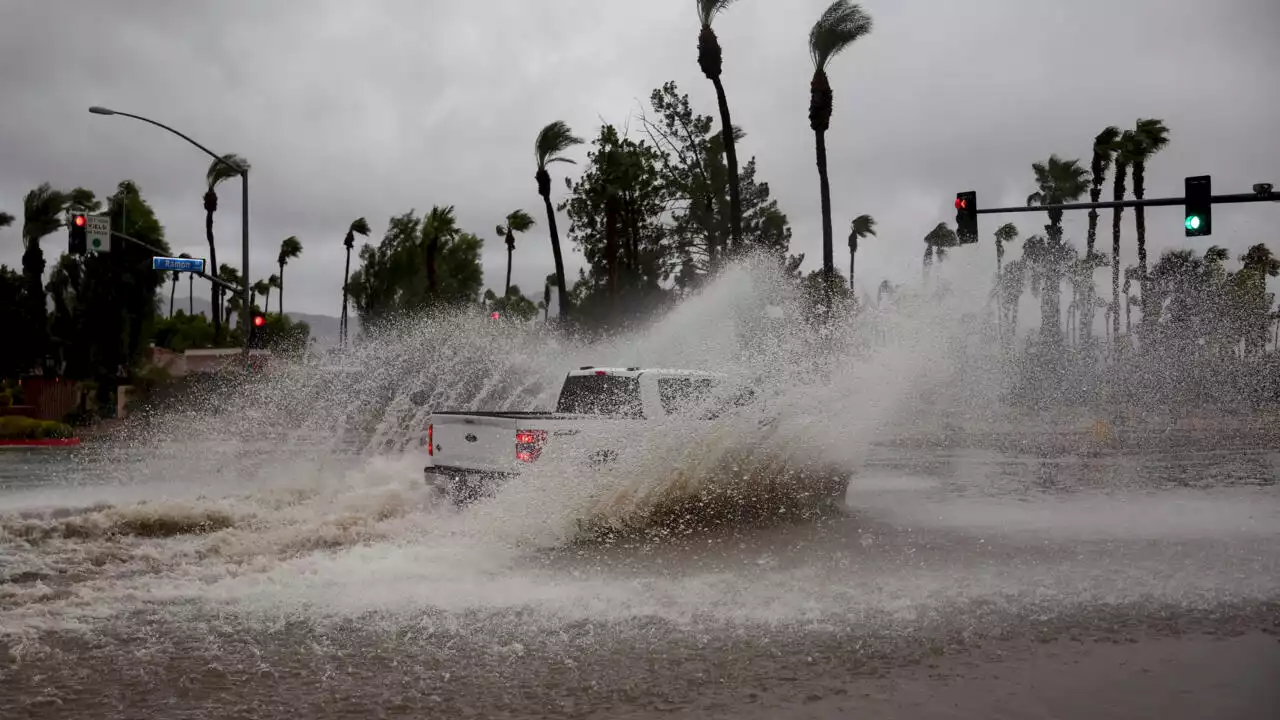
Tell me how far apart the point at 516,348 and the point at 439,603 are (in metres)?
26.8

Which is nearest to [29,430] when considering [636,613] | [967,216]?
[967,216]

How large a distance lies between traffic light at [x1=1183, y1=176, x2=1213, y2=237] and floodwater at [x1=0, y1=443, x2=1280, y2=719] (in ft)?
33.7

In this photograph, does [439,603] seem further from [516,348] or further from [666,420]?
[516,348]

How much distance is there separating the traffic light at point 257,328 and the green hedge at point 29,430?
23.6 ft

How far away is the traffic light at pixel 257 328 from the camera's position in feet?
97.2

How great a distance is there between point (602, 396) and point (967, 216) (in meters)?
14.2

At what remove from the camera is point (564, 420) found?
11031mm

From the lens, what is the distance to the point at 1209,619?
7.23m

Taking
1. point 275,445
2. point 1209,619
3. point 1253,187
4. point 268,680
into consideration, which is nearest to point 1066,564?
point 1209,619

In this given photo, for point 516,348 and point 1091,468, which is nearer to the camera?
point 1091,468

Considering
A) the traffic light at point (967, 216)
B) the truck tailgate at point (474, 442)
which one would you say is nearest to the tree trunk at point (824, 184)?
the traffic light at point (967, 216)

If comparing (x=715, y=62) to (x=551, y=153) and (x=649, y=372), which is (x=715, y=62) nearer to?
(x=551, y=153)

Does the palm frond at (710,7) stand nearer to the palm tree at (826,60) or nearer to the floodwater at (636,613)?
the palm tree at (826,60)

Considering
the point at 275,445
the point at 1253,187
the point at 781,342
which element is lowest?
the point at 275,445
